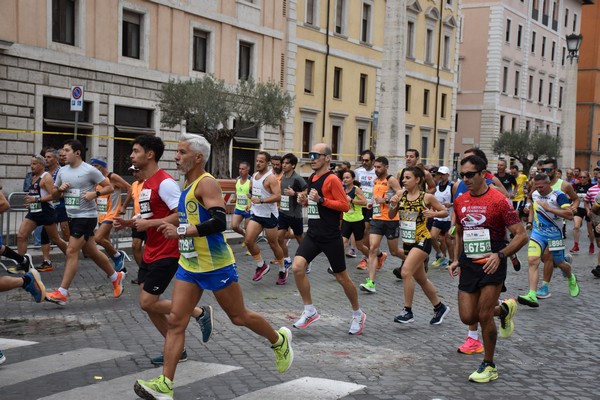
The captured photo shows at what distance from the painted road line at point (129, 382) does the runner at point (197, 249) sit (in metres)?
0.43

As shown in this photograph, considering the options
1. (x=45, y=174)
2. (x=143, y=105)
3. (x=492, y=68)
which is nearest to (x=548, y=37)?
(x=492, y=68)

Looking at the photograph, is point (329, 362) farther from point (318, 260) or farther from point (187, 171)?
point (318, 260)

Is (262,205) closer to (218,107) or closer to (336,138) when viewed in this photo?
(218,107)

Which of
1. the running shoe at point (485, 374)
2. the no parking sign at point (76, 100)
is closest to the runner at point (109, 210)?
the no parking sign at point (76, 100)

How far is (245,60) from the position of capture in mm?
32344

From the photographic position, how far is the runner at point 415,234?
8.40 m

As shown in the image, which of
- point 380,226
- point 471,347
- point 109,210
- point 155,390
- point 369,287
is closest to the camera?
point 155,390

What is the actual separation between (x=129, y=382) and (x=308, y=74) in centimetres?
3177

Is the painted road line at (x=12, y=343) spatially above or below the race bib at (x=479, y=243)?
below

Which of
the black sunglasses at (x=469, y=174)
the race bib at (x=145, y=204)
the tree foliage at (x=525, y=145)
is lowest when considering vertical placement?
the race bib at (x=145, y=204)

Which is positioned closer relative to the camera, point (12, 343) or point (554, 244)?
point (12, 343)

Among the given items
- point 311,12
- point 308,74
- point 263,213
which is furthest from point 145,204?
point 311,12

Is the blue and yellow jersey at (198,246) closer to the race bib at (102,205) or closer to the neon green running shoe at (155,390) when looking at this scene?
the neon green running shoe at (155,390)

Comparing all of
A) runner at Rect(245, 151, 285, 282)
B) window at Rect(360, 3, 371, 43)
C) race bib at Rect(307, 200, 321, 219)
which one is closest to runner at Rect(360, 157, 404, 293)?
runner at Rect(245, 151, 285, 282)
